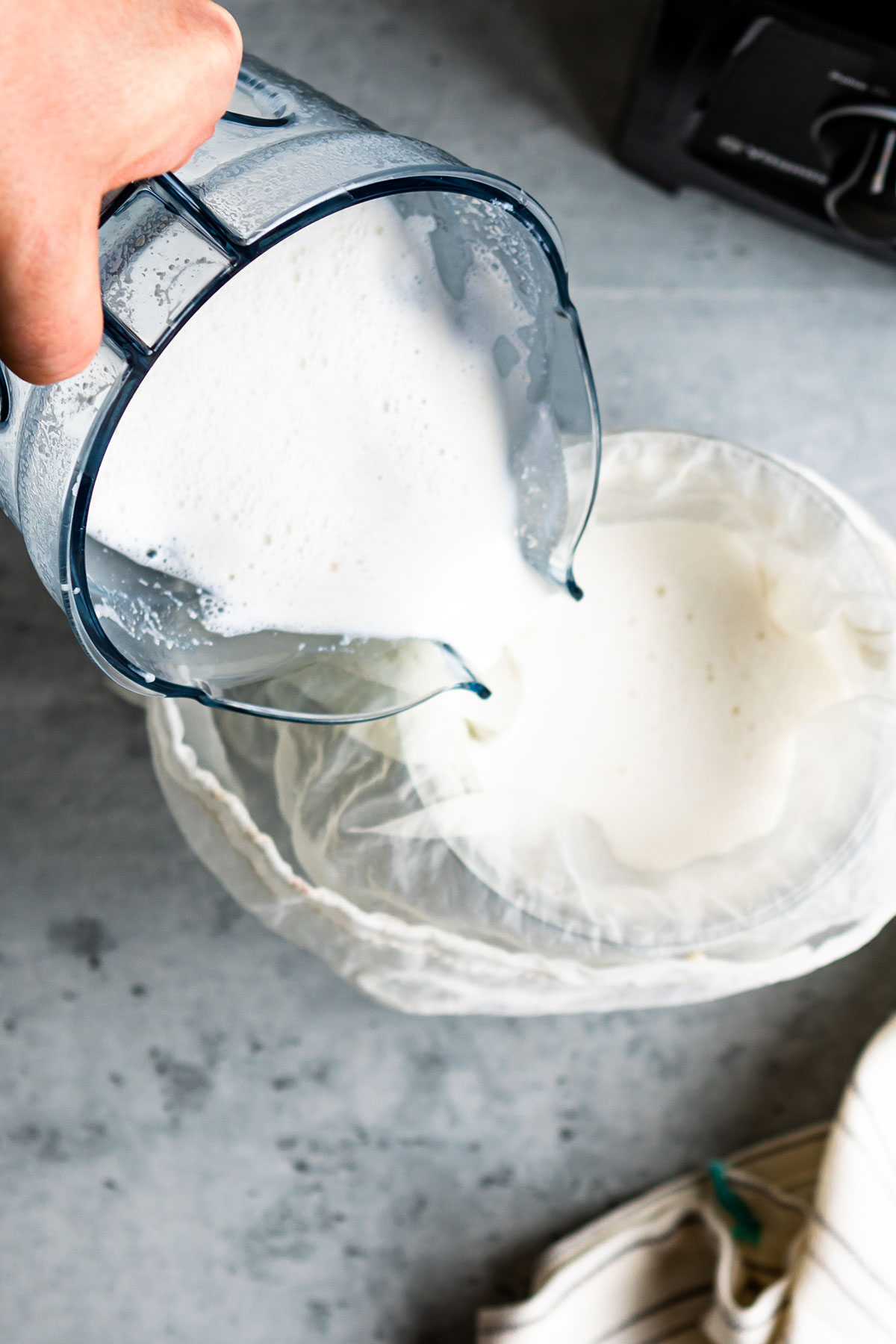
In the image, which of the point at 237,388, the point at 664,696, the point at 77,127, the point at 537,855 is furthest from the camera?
the point at 664,696

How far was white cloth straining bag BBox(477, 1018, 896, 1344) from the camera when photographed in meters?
0.59

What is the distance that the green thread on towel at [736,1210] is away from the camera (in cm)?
65

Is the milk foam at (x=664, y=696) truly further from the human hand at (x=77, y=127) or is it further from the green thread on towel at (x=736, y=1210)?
the human hand at (x=77, y=127)

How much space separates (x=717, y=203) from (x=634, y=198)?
0.06 metres

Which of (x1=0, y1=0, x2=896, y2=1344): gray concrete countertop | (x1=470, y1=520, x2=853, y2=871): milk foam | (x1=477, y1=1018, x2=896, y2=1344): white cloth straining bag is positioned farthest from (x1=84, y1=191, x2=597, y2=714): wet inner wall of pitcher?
(x1=477, y1=1018, x2=896, y2=1344): white cloth straining bag

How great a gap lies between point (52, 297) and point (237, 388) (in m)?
0.12

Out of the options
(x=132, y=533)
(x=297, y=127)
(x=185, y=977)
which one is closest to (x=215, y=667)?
(x=132, y=533)

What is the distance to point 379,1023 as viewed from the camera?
2.19 ft

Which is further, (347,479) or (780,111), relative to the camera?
(780,111)

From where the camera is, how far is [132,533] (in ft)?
1.08

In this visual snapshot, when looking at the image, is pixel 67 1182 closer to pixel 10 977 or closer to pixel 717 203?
pixel 10 977

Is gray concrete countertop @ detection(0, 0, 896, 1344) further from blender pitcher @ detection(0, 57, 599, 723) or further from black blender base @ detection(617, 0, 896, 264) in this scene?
blender pitcher @ detection(0, 57, 599, 723)

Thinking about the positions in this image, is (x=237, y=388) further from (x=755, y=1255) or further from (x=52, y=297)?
A: (x=755, y=1255)

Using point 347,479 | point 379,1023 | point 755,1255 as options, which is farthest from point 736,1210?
point 347,479
